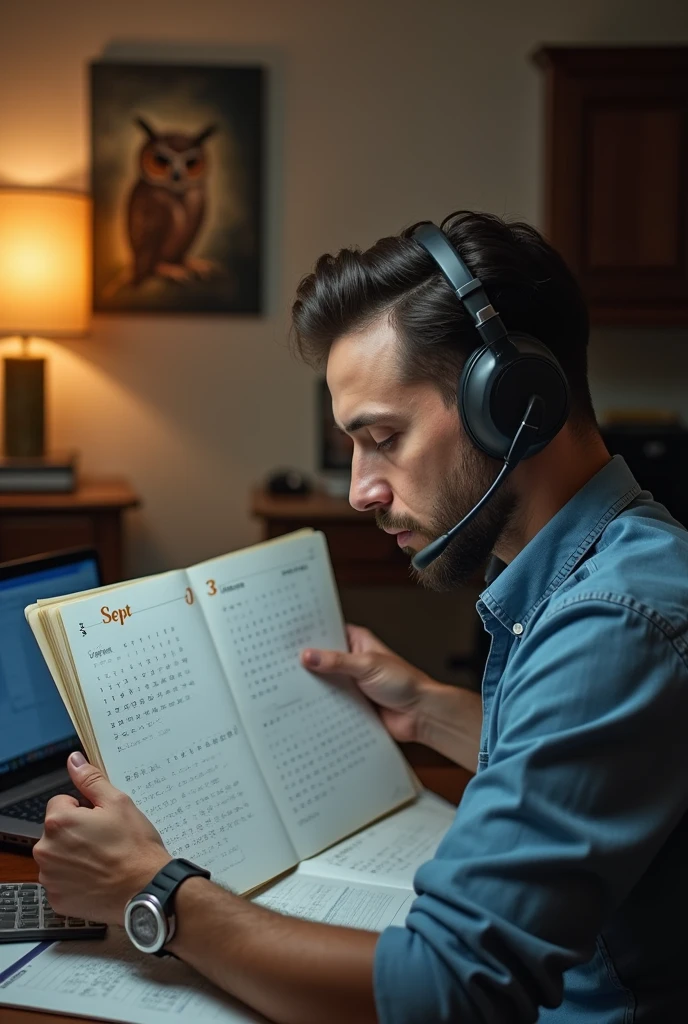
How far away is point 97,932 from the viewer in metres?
0.96

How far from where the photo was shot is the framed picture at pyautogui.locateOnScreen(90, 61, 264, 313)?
3270 millimetres

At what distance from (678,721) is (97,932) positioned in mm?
523

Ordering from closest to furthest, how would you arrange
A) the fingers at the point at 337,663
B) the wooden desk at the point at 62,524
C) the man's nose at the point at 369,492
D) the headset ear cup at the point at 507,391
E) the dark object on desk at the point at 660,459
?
the headset ear cup at the point at 507,391
the man's nose at the point at 369,492
the fingers at the point at 337,663
the wooden desk at the point at 62,524
the dark object on desk at the point at 660,459

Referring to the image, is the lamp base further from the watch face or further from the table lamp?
the watch face

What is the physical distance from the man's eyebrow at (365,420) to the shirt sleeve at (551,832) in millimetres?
311

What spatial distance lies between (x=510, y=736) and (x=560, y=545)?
10.0 inches

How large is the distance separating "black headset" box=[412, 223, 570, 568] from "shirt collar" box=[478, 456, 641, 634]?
0.06 metres

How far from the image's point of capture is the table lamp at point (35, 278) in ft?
9.70

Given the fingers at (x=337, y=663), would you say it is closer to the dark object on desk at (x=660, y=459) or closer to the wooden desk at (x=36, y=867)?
the wooden desk at (x=36, y=867)

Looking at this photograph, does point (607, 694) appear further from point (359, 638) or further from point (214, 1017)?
point (359, 638)

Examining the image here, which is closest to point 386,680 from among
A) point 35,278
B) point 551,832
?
point 551,832

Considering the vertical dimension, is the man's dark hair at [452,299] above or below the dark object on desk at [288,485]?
above

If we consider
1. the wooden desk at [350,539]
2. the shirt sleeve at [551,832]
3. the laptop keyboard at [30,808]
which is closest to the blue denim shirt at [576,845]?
the shirt sleeve at [551,832]

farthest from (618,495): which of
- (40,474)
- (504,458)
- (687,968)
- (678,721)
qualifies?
(40,474)
